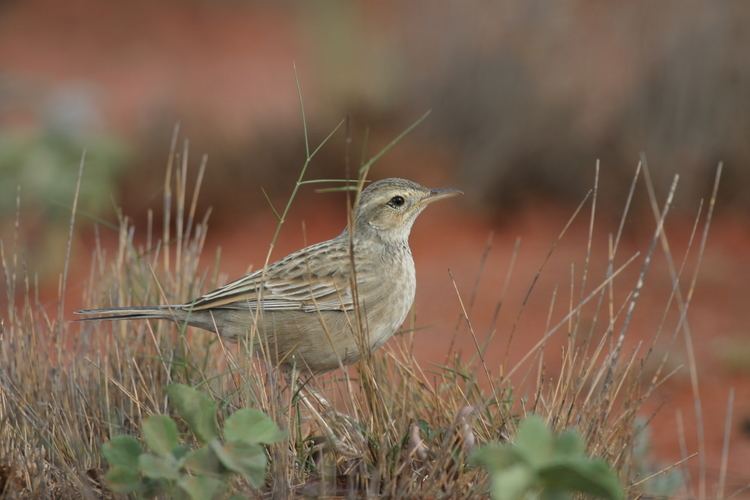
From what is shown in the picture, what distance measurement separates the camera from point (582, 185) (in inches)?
520

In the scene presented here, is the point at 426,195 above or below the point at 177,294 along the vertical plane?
above

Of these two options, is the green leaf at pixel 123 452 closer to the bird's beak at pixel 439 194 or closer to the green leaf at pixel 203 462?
the green leaf at pixel 203 462

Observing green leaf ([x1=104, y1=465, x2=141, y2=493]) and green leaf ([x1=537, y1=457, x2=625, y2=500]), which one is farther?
green leaf ([x1=104, y1=465, x2=141, y2=493])

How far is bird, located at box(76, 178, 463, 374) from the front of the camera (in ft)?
16.2

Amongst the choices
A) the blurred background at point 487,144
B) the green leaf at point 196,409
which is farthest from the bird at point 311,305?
the blurred background at point 487,144

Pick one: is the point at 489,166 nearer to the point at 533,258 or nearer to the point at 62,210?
the point at 533,258

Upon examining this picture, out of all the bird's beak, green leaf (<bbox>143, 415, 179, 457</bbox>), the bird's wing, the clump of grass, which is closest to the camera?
green leaf (<bbox>143, 415, 179, 457</bbox>)

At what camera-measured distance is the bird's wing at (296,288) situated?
201 inches

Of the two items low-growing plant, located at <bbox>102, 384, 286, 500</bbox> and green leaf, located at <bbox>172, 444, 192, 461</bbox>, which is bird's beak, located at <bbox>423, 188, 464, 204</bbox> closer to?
low-growing plant, located at <bbox>102, 384, 286, 500</bbox>

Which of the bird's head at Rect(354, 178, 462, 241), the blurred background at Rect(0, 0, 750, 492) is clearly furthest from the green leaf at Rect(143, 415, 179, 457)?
the blurred background at Rect(0, 0, 750, 492)

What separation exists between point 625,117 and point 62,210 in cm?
622

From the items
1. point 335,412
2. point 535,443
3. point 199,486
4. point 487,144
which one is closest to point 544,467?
point 535,443

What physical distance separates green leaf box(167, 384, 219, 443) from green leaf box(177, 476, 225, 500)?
0.65 feet

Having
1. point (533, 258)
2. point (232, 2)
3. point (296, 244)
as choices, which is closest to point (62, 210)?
point (296, 244)
